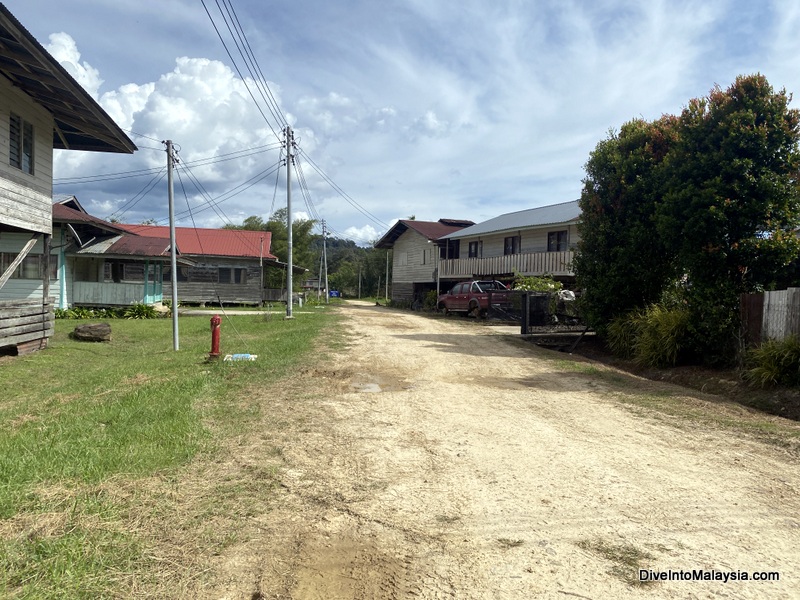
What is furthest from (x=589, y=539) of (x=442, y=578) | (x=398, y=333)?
(x=398, y=333)

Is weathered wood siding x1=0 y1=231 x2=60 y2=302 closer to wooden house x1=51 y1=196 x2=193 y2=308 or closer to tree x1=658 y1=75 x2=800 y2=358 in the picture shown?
wooden house x1=51 y1=196 x2=193 y2=308

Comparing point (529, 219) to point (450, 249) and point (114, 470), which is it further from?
point (114, 470)

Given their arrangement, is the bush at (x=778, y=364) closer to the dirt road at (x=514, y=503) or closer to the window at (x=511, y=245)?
the dirt road at (x=514, y=503)

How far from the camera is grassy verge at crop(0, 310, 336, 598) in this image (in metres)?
2.94

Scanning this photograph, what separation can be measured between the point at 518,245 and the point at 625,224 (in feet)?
55.6

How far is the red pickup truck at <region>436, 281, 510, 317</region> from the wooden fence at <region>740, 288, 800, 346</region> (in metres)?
13.2

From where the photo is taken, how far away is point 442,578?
9.55ft

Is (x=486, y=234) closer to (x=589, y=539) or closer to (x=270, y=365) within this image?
(x=270, y=365)

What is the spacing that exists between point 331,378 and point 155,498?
517cm

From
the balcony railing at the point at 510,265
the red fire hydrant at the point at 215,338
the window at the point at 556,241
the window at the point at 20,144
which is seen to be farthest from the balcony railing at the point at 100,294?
the window at the point at 556,241

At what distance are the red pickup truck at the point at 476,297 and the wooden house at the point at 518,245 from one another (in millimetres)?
1653

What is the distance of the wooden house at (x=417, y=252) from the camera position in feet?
123

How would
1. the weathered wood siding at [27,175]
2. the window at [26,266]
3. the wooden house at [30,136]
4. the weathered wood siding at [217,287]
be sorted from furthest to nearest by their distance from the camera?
the weathered wood siding at [217,287]
the window at [26,266]
the weathered wood siding at [27,175]
the wooden house at [30,136]

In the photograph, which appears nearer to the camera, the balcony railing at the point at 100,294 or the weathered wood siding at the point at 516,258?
the balcony railing at the point at 100,294
